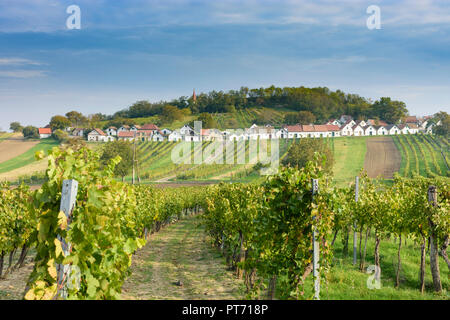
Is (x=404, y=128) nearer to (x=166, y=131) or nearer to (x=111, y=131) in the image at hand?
(x=166, y=131)

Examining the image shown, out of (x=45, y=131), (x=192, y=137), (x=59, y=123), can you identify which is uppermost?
(x=59, y=123)

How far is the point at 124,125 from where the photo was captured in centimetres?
11456

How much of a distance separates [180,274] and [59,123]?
355ft

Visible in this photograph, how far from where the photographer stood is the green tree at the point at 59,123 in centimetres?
10494

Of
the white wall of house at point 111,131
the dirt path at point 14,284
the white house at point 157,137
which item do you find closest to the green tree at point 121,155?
the white house at point 157,137

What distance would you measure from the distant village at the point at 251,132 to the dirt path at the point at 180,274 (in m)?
78.0

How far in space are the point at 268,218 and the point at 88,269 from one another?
11.7 ft

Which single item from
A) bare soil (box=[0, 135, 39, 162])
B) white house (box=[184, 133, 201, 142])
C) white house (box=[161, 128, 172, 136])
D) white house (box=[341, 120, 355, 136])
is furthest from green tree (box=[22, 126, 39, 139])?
white house (box=[341, 120, 355, 136])

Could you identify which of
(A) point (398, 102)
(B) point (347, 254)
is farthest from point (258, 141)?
(B) point (347, 254)

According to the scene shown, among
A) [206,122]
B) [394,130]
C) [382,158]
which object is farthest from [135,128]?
[394,130]

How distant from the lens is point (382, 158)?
232 feet

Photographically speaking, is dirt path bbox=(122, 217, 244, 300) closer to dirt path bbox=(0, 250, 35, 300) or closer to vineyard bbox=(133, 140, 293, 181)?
dirt path bbox=(0, 250, 35, 300)

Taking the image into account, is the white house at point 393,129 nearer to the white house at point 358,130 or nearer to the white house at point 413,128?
the white house at point 413,128

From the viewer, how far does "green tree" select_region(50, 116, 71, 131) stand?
10494 centimetres
